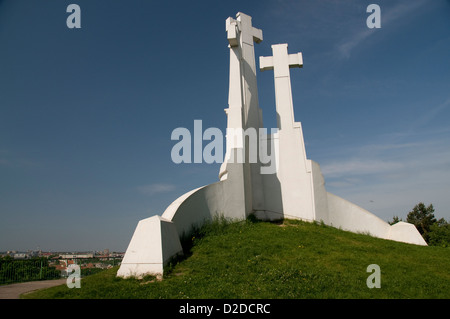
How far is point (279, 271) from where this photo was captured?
6.88m

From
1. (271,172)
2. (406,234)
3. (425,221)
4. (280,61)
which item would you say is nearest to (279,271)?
(271,172)

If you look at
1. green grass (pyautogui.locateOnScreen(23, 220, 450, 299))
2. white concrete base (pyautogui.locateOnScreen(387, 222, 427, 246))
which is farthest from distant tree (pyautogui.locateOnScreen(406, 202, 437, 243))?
green grass (pyautogui.locateOnScreen(23, 220, 450, 299))

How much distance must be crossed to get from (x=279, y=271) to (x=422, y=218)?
2850cm

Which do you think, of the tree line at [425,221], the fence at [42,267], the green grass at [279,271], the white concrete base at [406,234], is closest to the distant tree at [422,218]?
the tree line at [425,221]

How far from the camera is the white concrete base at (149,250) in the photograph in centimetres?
690

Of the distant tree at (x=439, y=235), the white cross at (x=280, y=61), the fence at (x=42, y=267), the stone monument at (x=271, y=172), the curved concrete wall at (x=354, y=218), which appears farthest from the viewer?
the distant tree at (x=439, y=235)

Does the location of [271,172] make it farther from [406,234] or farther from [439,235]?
[439,235]

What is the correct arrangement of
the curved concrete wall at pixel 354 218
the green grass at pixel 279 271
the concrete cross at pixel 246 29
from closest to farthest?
the green grass at pixel 279 271 < the curved concrete wall at pixel 354 218 < the concrete cross at pixel 246 29

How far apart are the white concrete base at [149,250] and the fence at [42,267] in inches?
102

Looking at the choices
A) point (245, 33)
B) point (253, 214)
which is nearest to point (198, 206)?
point (253, 214)

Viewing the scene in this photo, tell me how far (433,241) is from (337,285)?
2336 cm

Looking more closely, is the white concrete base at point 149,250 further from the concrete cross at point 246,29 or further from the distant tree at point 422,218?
the distant tree at point 422,218
